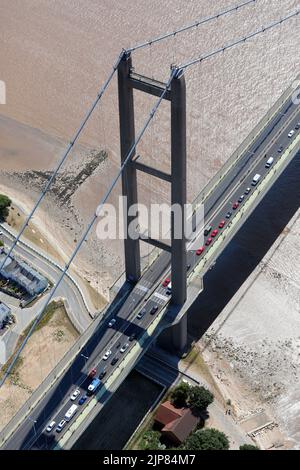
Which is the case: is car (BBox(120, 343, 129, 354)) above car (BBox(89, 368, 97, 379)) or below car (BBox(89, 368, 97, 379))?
above

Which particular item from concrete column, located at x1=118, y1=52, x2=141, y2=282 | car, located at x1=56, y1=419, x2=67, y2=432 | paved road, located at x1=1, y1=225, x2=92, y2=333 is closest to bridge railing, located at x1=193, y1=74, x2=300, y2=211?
concrete column, located at x1=118, y1=52, x2=141, y2=282

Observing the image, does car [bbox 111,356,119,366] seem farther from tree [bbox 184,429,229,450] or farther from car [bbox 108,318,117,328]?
tree [bbox 184,429,229,450]

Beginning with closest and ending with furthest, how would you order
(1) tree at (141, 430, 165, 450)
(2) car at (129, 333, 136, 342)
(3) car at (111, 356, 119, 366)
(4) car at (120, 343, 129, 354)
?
(1) tree at (141, 430, 165, 450)
(3) car at (111, 356, 119, 366)
(4) car at (120, 343, 129, 354)
(2) car at (129, 333, 136, 342)

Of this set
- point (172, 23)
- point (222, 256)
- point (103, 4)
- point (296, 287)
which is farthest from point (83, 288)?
point (103, 4)

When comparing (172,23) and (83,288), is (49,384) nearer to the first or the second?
(83,288)

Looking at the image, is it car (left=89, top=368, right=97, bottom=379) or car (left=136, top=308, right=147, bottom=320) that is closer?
car (left=89, top=368, right=97, bottom=379)

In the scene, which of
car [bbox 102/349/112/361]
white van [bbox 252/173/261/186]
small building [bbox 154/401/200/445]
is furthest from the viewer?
white van [bbox 252/173/261/186]
